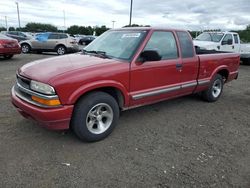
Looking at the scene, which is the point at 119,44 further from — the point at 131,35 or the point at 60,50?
the point at 60,50

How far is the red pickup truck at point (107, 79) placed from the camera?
332cm

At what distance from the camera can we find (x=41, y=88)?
3293mm

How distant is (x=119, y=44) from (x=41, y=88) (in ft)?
5.69

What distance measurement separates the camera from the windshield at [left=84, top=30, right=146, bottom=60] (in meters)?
4.15

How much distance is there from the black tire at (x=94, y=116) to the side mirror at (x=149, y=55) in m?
0.91

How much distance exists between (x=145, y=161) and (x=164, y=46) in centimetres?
235

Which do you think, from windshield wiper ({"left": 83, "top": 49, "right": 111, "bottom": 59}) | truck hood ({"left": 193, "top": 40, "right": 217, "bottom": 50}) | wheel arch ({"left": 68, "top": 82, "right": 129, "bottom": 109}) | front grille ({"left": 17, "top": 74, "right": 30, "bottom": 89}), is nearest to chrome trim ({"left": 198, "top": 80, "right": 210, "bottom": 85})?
wheel arch ({"left": 68, "top": 82, "right": 129, "bottom": 109})

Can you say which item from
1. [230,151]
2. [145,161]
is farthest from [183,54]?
[145,161]

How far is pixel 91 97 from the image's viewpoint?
3.57 m

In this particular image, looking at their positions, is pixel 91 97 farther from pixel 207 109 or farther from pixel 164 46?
pixel 207 109

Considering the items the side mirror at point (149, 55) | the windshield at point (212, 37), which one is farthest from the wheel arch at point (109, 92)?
the windshield at point (212, 37)

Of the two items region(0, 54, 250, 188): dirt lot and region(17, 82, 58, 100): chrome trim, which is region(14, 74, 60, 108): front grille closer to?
region(17, 82, 58, 100): chrome trim

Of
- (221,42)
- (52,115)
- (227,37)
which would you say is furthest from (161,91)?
(227,37)

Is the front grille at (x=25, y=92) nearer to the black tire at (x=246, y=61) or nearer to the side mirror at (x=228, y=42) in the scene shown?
the side mirror at (x=228, y=42)
